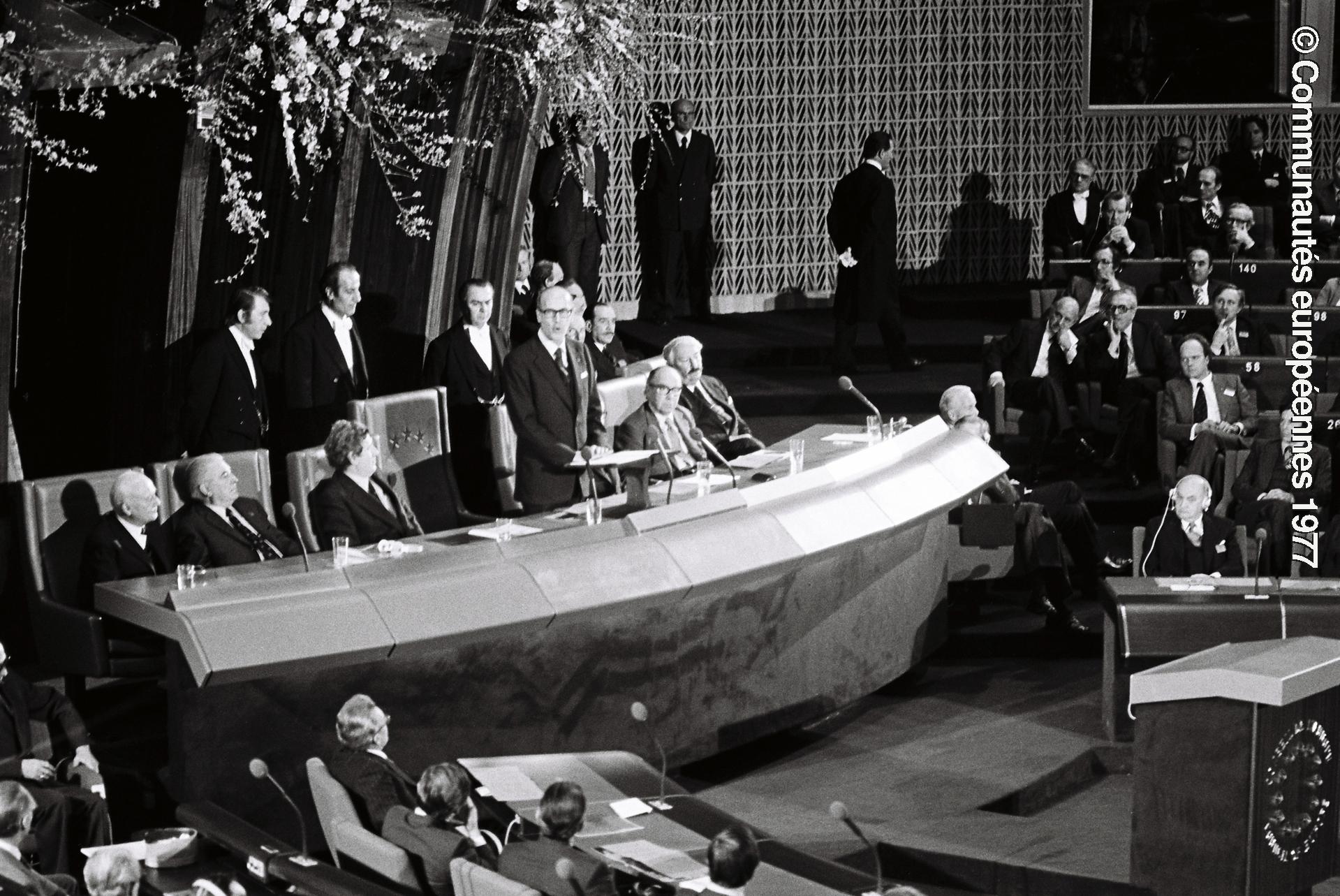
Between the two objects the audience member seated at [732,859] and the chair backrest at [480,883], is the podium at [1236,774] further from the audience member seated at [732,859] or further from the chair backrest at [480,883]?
the chair backrest at [480,883]

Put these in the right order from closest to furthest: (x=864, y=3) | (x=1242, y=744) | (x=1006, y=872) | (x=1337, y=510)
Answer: (x=1242, y=744), (x=1006, y=872), (x=1337, y=510), (x=864, y=3)

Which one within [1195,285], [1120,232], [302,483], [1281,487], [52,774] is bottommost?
[52,774]

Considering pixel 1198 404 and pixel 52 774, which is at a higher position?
pixel 1198 404

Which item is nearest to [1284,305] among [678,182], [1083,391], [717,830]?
[1083,391]

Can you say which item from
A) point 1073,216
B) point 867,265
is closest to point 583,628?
point 867,265

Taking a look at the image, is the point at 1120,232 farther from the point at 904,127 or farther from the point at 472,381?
the point at 472,381

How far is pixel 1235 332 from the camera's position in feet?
33.9

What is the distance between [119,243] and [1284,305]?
6623 mm

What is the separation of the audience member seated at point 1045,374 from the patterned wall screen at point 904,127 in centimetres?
400

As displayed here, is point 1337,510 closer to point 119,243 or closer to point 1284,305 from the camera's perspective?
point 1284,305

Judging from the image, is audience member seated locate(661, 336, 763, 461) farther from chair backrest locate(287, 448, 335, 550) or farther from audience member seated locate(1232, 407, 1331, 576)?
audience member seated locate(1232, 407, 1331, 576)

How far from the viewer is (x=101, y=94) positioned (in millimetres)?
7133

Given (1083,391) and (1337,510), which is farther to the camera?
(1083,391)

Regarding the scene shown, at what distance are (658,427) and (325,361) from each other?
1.32m
